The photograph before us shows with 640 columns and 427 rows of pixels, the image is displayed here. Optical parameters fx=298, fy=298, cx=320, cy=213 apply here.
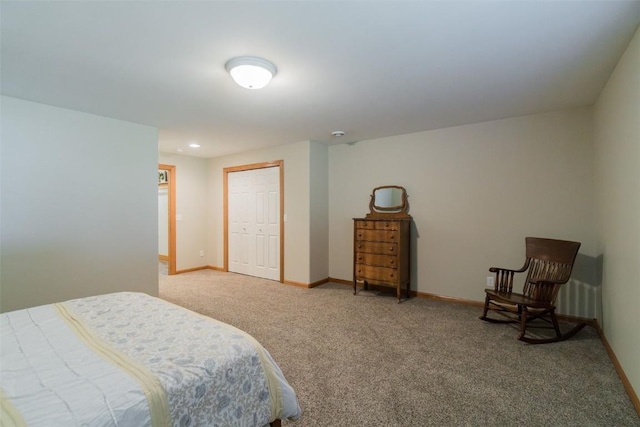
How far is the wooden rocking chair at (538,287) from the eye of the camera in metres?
2.74

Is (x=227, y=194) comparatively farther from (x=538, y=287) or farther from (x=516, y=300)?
(x=538, y=287)

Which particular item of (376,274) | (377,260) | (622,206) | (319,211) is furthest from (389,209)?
(622,206)

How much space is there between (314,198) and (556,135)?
3125 mm

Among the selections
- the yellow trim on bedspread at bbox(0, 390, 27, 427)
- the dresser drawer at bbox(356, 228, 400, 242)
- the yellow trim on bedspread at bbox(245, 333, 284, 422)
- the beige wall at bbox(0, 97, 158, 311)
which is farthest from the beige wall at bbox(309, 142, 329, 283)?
the yellow trim on bedspread at bbox(0, 390, 27, 427)

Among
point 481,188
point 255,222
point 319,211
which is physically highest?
point 481,188

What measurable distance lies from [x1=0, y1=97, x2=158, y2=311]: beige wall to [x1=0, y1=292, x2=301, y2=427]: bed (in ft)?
5.70

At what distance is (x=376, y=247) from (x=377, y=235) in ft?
0.55

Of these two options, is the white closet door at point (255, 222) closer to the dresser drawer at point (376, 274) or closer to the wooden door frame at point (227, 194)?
the wooden door frame at point (227, 194)

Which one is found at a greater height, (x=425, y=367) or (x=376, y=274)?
(x=376, y=274)

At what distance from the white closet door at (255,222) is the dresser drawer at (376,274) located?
1.50 m

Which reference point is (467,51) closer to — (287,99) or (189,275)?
Answer: (287,99)

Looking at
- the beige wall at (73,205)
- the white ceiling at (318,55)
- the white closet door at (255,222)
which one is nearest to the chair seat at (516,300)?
the white ceiling at (318,55)

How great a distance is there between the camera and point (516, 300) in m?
2.82

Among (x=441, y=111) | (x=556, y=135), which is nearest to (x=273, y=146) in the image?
(x=441, y=111)
